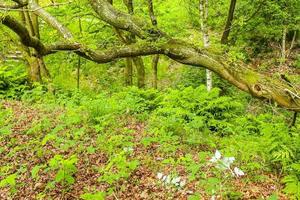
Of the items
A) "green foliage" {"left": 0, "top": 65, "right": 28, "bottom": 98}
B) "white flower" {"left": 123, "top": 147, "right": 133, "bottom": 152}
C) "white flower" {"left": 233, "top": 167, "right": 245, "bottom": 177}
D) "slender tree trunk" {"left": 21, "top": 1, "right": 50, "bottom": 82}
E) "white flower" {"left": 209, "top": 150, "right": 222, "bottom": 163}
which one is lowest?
"white flower" {"left": 233, "top": 167, "right": 245, "bottom": 177}

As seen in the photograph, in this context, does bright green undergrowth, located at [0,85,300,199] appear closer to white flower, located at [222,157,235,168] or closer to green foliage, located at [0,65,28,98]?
white flower, located at [222,157,235,168]

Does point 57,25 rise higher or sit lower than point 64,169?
higher

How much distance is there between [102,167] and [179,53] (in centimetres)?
287

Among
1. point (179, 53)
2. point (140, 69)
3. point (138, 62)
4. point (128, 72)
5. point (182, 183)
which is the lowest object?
point (182, 183)

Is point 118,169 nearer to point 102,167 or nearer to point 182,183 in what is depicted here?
point 102,167

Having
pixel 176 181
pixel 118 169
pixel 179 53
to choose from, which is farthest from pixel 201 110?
pixel 176 181

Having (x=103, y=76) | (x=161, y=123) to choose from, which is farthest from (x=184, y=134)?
(x=103, y=76)

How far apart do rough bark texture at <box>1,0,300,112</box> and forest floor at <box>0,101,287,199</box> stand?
4.69 ft

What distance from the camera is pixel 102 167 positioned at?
5266 mm

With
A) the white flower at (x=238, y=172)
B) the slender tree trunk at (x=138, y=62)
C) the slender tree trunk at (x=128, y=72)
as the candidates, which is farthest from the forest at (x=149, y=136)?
the slender tree trunk at (x=128, y=72)

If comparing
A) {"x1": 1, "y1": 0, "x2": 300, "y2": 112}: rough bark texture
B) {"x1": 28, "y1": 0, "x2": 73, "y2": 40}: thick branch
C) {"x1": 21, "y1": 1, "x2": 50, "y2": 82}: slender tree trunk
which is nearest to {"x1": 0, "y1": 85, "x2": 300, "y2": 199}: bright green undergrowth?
{"x1": 1, "y1": 0, "x2": 300, "y2": 112}: rough bark texture

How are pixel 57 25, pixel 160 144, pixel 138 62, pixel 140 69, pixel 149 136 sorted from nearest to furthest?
1. pixel 160 144
2. pixel 149 136
3. pixel 57 25
4. pixel 138 62
5. pixel 140 69

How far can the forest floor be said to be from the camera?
4.51m

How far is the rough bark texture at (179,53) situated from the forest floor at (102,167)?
1.43m
